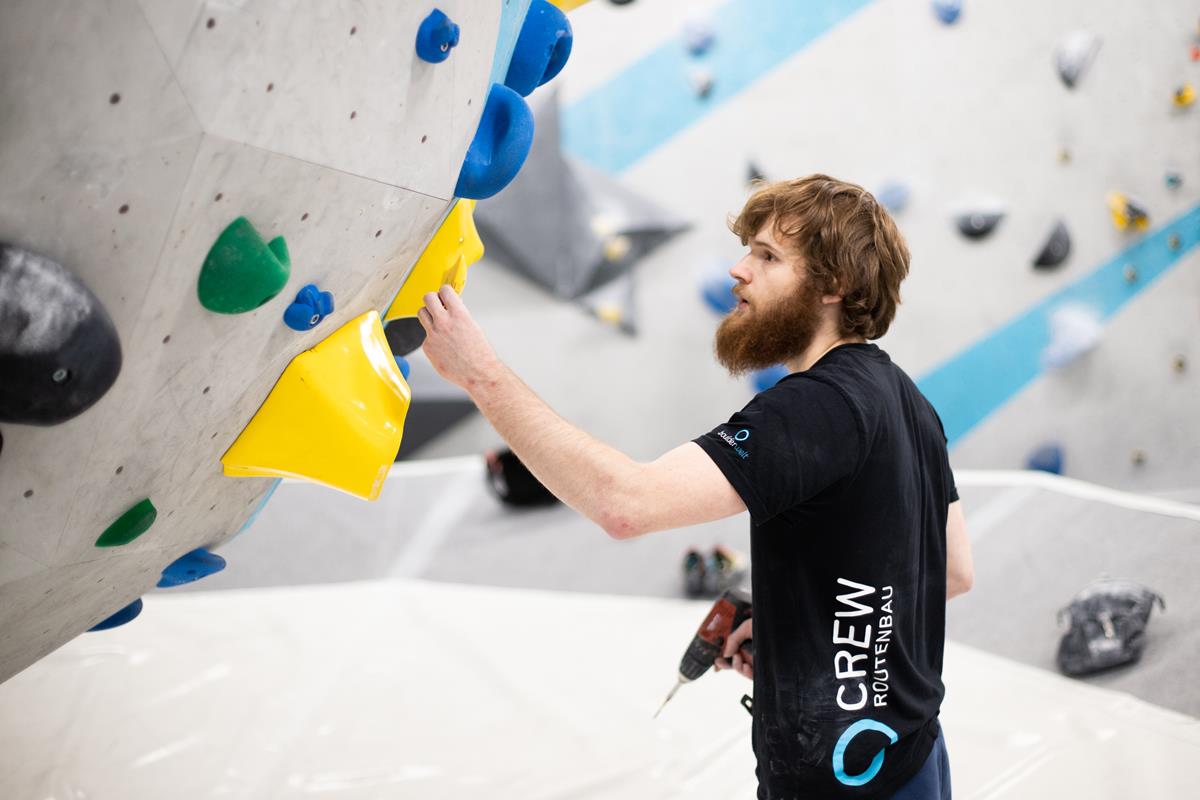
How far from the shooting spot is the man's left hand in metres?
1.20

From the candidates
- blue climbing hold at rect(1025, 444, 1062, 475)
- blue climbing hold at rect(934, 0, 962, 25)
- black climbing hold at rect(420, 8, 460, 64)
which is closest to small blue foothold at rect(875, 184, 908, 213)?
blue climbing hold at rect(934, 0, 962, 25)

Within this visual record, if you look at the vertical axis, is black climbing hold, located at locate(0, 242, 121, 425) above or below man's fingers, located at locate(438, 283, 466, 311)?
above

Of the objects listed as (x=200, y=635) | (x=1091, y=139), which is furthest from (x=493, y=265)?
(x=1091, y=139)

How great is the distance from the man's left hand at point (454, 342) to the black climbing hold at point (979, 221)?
3105mm

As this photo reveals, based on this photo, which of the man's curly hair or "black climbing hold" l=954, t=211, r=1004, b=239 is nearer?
the man's curly hair

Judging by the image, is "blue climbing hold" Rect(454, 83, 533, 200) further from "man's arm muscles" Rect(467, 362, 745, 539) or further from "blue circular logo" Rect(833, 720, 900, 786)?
"blue circular logo" Rect(833, 720, 900, 786)

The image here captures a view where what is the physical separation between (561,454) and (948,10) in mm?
3395

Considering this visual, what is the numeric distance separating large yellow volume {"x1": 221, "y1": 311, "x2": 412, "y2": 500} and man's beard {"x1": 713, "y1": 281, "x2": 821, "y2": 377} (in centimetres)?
45

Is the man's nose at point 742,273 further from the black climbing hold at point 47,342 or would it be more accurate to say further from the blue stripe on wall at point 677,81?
the blue stripe on wall at point 677,81

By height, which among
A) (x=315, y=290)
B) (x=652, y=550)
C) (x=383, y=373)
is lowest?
(x=652, y=550)

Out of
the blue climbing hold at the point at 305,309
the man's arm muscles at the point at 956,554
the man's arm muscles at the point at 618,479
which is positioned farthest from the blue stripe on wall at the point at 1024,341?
the blue climbing hold at the point at 305,309

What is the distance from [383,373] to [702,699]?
1777 mm

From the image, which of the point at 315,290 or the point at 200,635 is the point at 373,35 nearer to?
the point at 315,290

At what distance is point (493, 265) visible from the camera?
4.14m
